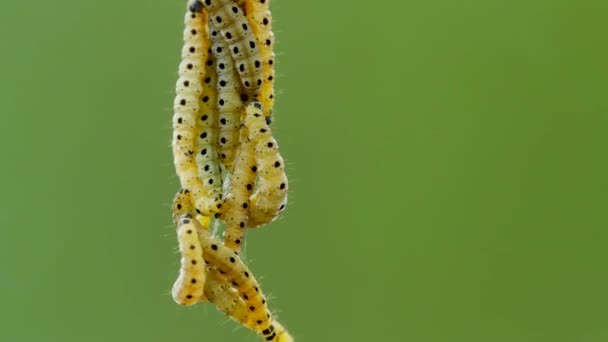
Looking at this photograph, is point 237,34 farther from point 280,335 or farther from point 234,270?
point 280,335

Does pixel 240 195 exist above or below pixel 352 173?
below

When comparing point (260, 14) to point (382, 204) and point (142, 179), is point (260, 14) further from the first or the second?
point (382, 204)

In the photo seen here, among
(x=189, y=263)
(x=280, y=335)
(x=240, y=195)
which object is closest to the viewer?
(x=189, y=263)

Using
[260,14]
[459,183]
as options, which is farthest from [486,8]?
[260,14]

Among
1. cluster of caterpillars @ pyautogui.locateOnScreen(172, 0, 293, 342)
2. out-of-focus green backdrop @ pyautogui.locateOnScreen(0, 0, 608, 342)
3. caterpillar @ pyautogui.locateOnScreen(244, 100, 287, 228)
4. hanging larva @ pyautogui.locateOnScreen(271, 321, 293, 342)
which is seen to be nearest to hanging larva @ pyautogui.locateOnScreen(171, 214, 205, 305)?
cluster of caterpillars @ pyautogui.locateOnScreen(172, 0, 293, 342)

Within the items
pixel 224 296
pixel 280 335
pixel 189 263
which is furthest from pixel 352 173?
pixel 189 263

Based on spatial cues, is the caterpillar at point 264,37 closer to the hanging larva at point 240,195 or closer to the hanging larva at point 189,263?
the hanging larva at point 240,195

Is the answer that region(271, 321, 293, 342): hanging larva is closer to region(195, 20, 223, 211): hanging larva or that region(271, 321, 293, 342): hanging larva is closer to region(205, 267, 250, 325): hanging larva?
region(205, 267, 250, 325): hanging larva
